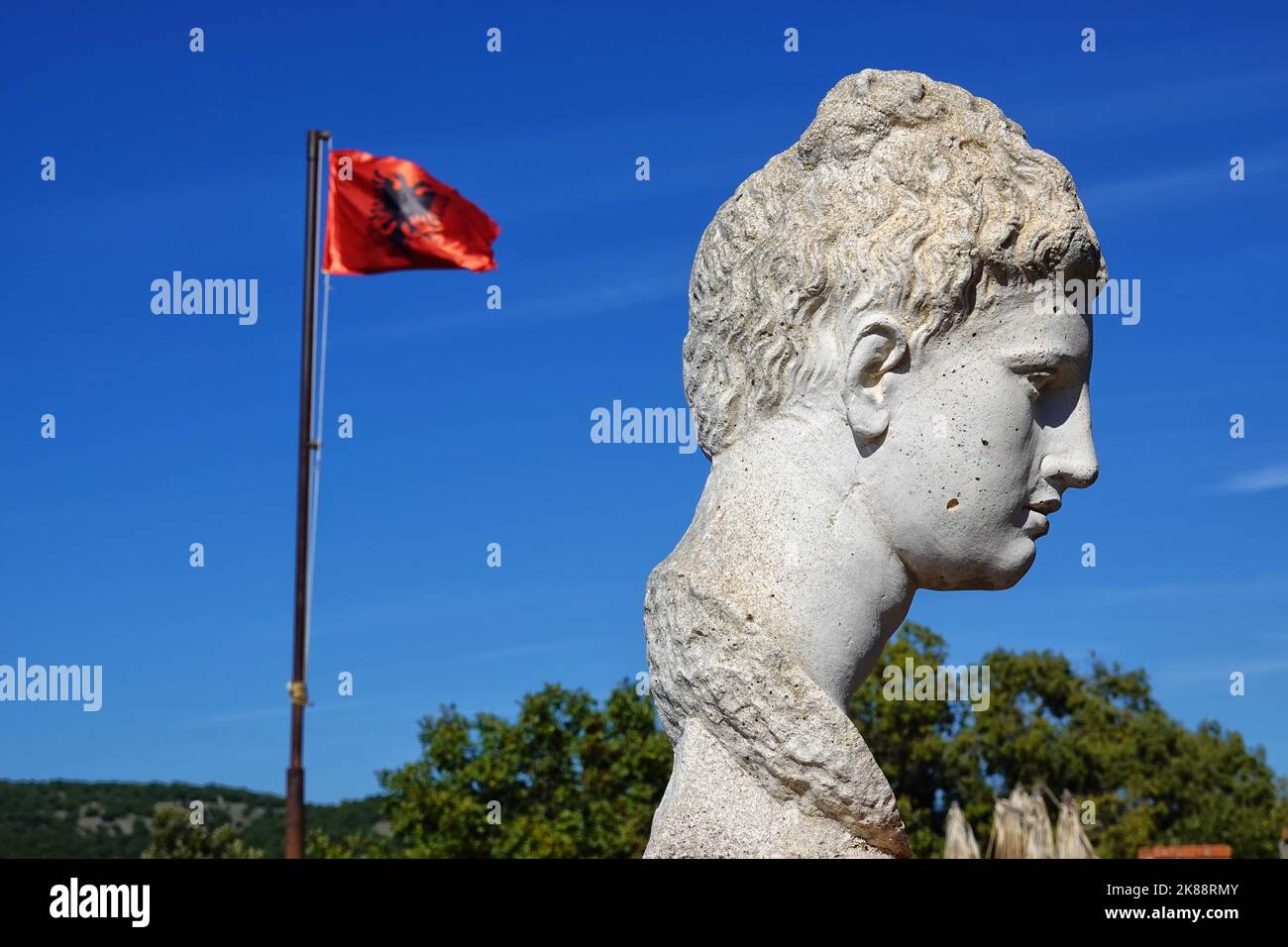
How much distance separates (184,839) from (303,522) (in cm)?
2585

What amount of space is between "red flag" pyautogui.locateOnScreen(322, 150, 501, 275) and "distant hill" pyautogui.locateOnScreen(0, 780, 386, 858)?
3470 cm

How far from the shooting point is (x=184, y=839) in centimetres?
4091

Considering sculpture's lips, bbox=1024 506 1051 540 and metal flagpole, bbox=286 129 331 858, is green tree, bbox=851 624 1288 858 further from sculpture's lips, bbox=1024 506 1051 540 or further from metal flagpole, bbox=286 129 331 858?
sculpture's lips, bbox=1024 506 1051 540

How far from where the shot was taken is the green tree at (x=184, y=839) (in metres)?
39.5

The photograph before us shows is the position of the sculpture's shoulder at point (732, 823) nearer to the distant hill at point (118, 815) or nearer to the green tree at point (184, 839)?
the green tree at point (184, 839)

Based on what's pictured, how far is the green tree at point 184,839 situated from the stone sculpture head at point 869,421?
35948mm

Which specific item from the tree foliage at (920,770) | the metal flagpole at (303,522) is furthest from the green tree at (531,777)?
the metal flagpole at (303,522)

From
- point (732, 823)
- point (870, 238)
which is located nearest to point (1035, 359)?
point (870, 238)

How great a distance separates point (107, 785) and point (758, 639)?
59342 mm

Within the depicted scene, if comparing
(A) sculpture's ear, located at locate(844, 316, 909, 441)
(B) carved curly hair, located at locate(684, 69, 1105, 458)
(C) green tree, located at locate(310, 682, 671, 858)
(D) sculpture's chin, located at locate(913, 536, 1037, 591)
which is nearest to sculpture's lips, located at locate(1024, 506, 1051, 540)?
(D) sculpture's chin, located at locate(913, 536, 1037, 591)

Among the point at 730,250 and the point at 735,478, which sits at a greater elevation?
the point at 730,250
